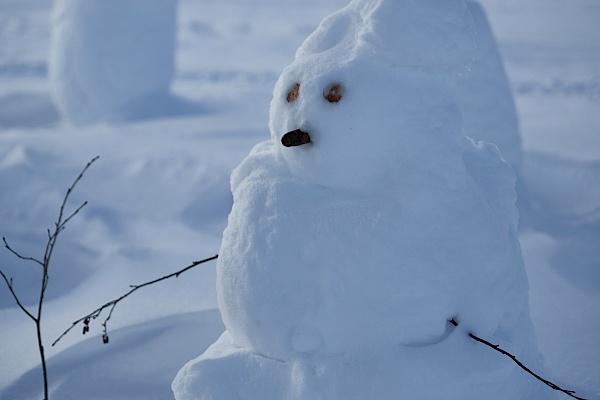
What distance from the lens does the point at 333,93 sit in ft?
4.95

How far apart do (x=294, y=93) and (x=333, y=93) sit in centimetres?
11

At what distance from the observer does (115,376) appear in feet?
7.60

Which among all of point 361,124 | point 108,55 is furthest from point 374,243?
point 108,55

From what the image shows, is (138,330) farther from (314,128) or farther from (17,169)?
(17,169)

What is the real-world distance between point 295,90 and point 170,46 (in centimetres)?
528

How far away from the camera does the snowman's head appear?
149 cm

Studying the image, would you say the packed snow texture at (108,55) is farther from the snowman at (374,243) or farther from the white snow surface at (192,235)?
the snowman at (374,243)

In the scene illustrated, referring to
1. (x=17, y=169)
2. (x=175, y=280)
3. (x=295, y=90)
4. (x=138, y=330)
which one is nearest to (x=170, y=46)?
(x=17, y=169)

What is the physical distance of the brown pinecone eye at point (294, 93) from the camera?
5.10 feet

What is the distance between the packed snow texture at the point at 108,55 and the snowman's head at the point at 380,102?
497cm

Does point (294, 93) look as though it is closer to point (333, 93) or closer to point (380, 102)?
point (333, 93)

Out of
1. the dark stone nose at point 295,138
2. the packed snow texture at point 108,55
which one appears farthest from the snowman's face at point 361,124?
the packed snow texture at point 108,55

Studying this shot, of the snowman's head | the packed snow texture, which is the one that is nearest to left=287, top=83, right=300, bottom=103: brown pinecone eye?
the snowman's head

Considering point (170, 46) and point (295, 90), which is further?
point (170, 46)
